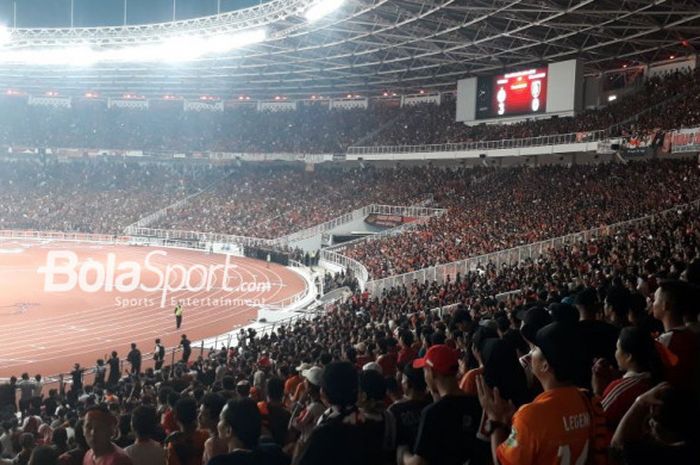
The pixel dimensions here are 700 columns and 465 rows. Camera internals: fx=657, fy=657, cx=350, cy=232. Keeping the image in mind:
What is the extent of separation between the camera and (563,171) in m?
38.4

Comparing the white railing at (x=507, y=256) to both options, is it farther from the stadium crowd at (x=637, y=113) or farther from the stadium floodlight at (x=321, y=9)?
the stadium floodlight at (x=321, y=9)

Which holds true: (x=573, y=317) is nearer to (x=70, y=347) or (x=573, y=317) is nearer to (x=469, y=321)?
(x=469, y=321)

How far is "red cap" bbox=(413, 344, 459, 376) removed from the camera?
11.9 ft

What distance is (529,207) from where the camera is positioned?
3400 cm

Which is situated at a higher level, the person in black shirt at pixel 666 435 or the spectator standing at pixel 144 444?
the person in black shirt at pixel 666 435

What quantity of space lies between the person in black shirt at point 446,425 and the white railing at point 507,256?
758 inches

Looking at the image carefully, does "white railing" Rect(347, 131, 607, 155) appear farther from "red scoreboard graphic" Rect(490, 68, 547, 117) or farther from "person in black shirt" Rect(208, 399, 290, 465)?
"person in black shirt" Rect(208, 399, 290, 465)

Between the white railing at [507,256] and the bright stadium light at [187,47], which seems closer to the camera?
the white railing at [507,256]

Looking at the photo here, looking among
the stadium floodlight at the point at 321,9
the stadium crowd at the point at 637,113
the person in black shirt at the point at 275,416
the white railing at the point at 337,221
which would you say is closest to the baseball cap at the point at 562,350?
the person in black shirt at the point at 275,416

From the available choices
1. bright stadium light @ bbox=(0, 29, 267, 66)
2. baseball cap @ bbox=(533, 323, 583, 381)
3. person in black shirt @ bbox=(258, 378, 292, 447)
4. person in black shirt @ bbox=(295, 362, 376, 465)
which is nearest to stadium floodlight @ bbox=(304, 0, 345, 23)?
bright stadium light @ bbox=(0, 29, 267, 66)

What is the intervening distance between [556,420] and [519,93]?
39.9 m

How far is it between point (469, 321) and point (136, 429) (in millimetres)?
4400

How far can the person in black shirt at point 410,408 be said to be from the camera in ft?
12.7

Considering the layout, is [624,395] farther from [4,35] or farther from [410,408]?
[4,35]
